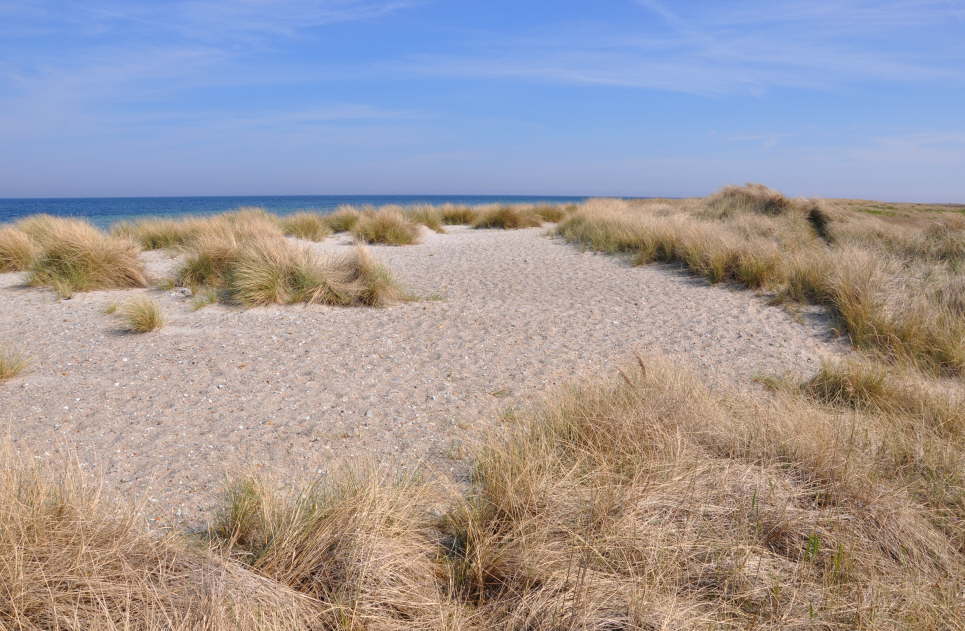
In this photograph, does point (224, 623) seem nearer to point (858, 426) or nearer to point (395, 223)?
point (858, 426)

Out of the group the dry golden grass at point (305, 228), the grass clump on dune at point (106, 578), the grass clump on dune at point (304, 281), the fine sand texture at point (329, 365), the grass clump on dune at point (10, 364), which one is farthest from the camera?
the dry golden grass at point (305, 228)

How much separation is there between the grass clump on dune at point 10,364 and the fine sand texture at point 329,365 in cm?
7

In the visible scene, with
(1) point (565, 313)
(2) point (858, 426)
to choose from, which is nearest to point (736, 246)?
(1) point (565, 313)

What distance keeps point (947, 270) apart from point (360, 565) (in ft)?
28.4

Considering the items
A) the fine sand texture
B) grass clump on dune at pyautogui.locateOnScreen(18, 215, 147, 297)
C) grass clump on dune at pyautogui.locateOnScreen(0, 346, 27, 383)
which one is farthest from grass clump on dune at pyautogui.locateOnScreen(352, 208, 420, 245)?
grass clump on dune at pyautogui.locateOnScreen(0, 346, 27, 383)

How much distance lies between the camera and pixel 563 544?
81.3 inches

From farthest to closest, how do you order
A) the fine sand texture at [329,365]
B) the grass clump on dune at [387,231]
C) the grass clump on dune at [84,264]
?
the grass clump on dune at [387,231] < the grass clump on dune at [84,264] < the fine sand texture at [329,365]

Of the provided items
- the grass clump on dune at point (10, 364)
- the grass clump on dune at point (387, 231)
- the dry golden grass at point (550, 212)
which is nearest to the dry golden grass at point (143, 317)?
the grass clump on dune at point (10, 364)

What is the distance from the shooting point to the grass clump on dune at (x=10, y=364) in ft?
13.9

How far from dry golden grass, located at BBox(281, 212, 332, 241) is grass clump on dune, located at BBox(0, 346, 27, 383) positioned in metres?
8.43

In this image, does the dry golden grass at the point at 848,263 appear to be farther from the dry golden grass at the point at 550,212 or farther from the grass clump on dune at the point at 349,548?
the dry golden grass at the point at 550,212

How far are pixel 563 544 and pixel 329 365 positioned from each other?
3.11 metres

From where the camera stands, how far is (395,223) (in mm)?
13086

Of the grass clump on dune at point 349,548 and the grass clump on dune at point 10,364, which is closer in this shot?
the grass clump on dune at point 349,548
